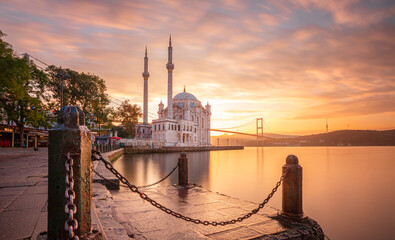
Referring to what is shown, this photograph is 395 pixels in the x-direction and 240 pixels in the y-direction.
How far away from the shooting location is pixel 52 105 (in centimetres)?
2688

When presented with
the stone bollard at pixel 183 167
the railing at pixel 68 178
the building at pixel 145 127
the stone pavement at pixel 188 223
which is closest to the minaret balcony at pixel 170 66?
the building at pixel 145 127

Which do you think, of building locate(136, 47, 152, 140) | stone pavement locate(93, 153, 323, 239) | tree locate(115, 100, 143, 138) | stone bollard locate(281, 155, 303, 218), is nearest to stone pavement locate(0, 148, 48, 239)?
stone pavement locate(93, 153, 323, 239)

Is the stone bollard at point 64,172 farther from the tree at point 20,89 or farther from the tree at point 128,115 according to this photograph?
the tree at point 128,115

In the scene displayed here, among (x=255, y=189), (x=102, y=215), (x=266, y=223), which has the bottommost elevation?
(x=255, y=189)

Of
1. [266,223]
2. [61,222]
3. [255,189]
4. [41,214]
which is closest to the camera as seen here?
[61,222]

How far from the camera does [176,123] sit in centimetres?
6869

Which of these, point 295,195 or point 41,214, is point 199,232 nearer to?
point 295,195

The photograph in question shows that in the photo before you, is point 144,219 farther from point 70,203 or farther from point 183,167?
point 183,167

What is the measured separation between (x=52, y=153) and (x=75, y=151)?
0.17 m

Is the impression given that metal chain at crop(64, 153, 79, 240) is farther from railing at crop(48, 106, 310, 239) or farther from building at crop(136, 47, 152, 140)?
building at crop(136, 47, 152, 140)

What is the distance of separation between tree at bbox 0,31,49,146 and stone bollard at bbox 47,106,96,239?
1904 cm

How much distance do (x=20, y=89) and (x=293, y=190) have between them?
2065cm

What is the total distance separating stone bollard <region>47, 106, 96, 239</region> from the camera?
6.29 ft

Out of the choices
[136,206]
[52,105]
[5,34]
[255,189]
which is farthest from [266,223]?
[52,105]
